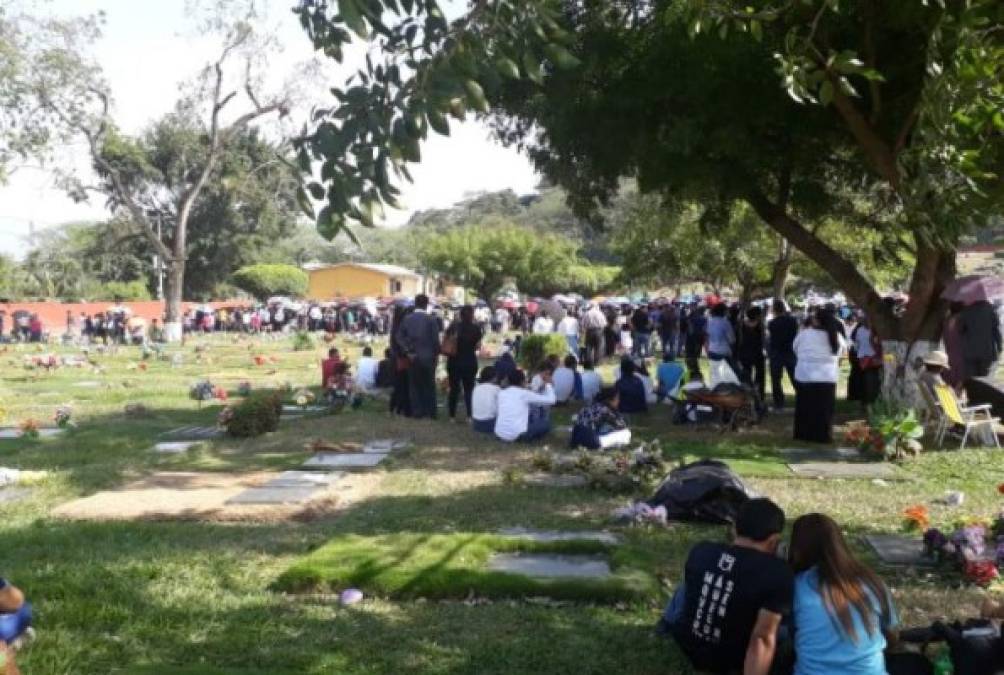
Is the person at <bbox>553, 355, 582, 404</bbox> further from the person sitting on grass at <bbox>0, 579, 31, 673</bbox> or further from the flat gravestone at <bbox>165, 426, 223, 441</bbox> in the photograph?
the person sitting on grass at <bbox>0, 579, 31, 673</bbox>

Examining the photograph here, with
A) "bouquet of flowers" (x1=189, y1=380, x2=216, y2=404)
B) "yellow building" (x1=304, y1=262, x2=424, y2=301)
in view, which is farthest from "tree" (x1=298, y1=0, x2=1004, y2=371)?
"yellow building" (x1=304, y1=262, x2=424, y2=301)

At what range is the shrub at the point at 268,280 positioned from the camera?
58406mm

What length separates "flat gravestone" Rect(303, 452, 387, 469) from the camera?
386 inches

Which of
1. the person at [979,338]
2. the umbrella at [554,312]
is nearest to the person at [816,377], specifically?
the person at [979,338]

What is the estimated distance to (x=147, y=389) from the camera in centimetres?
1791

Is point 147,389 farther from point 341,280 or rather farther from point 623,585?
point 341,280

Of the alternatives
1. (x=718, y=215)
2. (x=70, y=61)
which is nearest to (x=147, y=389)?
(x=718, y=215)

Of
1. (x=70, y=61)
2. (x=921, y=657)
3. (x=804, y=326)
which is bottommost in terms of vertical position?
(x=921, y=657)

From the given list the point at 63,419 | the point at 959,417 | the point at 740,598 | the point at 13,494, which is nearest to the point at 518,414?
the point at 959,417

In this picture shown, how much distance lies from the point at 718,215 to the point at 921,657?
488 inches

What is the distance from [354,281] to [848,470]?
6062cm

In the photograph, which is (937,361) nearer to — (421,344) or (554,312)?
(421,344)

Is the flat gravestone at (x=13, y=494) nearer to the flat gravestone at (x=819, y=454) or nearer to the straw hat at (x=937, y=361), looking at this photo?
the flat gravestone at (x=819, y=454)

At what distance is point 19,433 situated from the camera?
1233 cm
